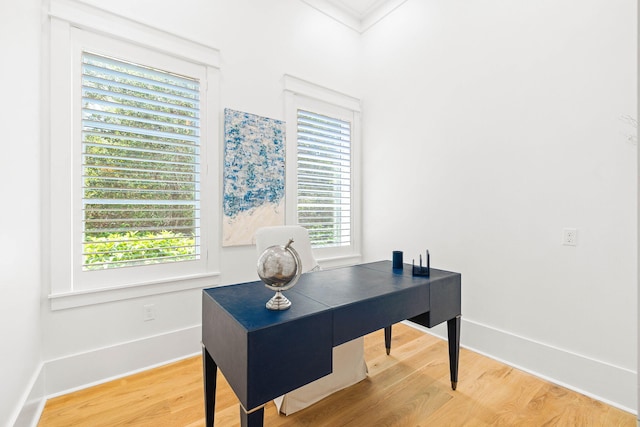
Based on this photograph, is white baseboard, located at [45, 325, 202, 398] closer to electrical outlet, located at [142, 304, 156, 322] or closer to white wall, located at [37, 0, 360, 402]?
white wall, located at [37, 0, 360, 402]

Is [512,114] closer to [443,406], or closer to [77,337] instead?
[443,406]

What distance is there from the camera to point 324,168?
3.26m

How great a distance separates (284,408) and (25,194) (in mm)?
1826

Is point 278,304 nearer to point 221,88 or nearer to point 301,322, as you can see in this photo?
point 301,322

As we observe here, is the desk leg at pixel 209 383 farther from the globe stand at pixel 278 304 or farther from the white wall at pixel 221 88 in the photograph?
the white wall at pixel 221 88

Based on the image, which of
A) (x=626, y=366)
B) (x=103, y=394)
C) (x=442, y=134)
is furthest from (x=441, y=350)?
(x=103, y=394)

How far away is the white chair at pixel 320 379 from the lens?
1688mm

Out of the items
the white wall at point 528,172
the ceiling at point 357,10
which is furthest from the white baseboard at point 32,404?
the ceiling at point 357,10

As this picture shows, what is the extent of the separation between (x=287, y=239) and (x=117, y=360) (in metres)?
1.44

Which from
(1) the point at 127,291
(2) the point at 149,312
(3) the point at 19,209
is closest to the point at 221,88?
(3) the point at 19,209

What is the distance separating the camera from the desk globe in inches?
47.4

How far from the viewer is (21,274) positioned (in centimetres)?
147

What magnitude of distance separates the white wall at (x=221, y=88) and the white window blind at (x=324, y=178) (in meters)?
0.40

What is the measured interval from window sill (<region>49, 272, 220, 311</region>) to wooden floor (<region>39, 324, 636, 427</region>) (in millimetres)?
557
